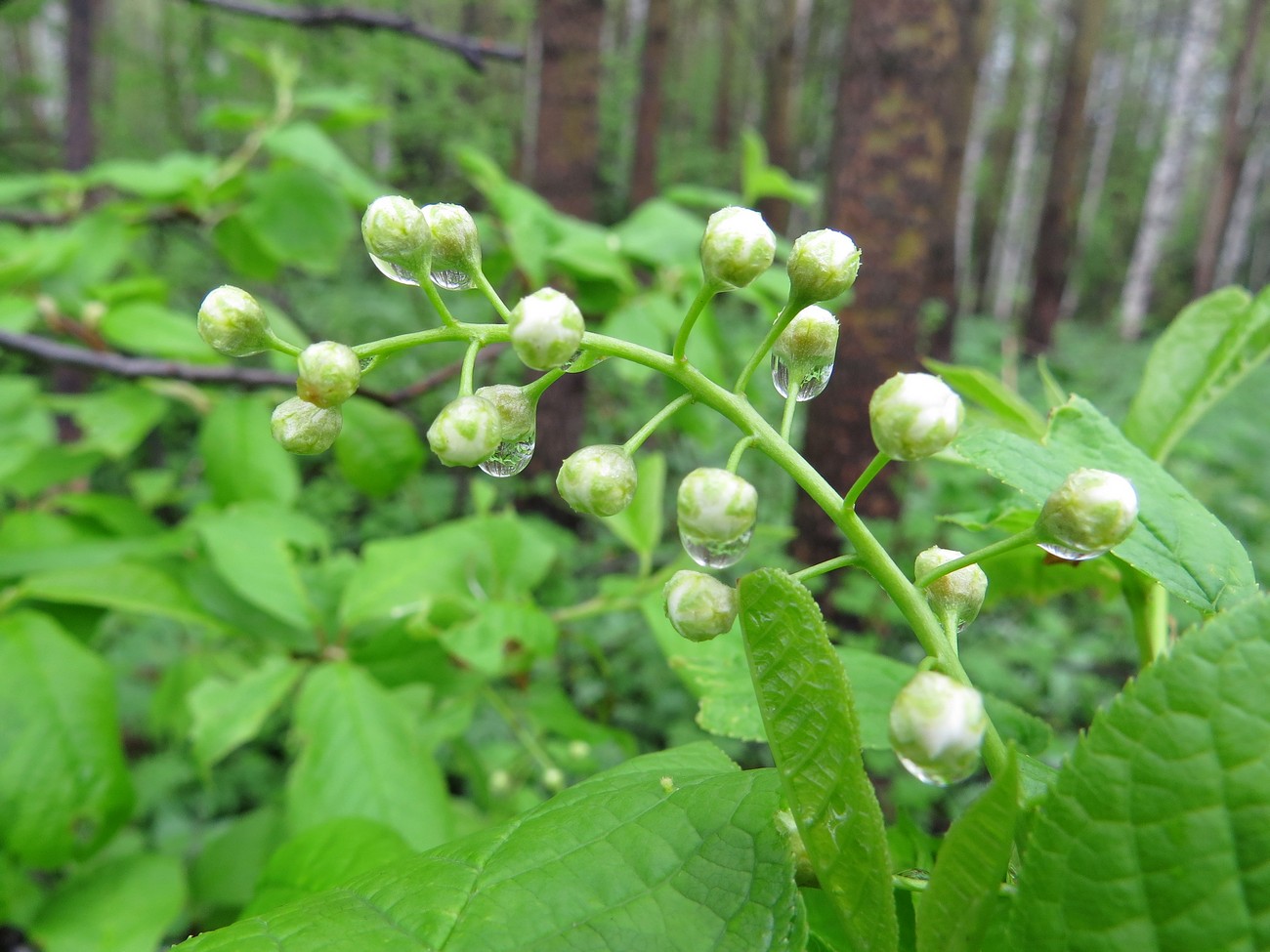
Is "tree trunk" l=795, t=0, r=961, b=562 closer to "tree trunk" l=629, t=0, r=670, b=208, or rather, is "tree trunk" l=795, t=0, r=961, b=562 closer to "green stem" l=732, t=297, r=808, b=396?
"green stem" l=732, t=297, r=808, b=396

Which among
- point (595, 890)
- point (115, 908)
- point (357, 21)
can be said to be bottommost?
point (115, 908)

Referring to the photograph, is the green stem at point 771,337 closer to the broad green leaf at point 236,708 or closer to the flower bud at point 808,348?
the flower bud at point 808,348

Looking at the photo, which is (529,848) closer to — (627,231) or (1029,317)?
(627,231)

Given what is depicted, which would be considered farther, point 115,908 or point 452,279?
point 115,908

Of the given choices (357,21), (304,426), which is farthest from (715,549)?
(357,21)

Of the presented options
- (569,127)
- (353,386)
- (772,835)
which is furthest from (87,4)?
(772,835)

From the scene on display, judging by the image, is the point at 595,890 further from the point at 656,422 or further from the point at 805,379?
the point at 805,379
